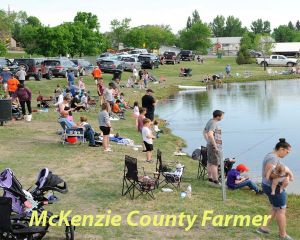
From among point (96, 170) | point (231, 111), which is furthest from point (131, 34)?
point (96, 170)

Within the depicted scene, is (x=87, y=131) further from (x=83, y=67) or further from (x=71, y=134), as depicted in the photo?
(x=83, y=67)

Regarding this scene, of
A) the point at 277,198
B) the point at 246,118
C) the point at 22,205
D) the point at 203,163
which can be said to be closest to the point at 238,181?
the point at 203,163

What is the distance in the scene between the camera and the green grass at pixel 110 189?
9125 mm

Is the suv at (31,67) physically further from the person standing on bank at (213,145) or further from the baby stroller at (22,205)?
the baby stroller at (22,205)

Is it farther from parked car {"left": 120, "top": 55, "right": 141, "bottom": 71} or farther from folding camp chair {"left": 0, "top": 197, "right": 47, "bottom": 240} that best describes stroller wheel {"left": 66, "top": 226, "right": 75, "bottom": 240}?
parked car {"left": 120, "top": 55, "right": 141, "bottom": 71}

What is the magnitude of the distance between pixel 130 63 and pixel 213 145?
40.1 metres

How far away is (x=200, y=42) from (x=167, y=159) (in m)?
95.4

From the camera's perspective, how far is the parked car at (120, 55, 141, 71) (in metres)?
51.8

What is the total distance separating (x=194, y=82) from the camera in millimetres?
49312

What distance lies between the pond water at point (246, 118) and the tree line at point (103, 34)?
20.5 m

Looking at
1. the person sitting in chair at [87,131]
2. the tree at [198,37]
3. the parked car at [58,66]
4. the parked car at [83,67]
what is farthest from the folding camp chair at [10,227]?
the tree at [198,37]

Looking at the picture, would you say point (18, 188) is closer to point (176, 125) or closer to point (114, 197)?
point (114, 197)

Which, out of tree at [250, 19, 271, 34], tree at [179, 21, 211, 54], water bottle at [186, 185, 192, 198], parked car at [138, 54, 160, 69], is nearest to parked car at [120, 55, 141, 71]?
parked car at [138, 54, 160, 69]

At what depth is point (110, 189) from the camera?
1173cm
